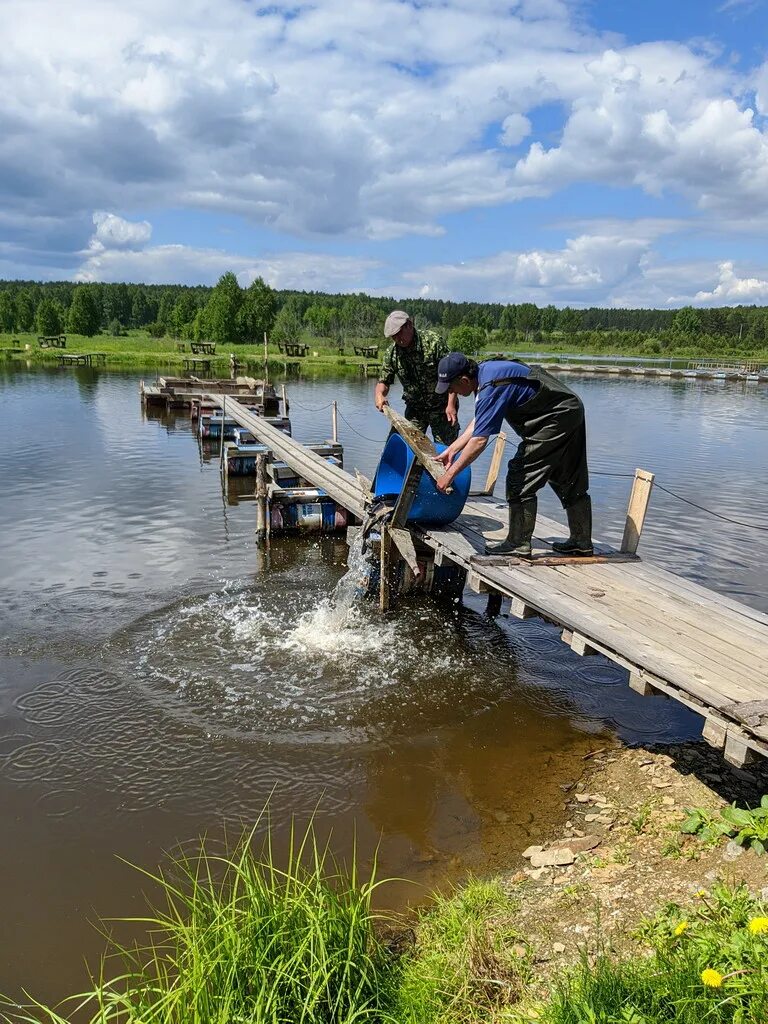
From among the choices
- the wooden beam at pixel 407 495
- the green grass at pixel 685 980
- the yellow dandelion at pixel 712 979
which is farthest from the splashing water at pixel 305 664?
the yellow dandelion at pixel 712 979

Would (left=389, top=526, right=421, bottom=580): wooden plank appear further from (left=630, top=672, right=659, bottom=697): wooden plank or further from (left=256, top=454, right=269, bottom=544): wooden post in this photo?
(left=256, top=454, right=269, bottom=544): wooden post

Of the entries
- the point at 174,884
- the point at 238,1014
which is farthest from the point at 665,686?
the point at 174,884

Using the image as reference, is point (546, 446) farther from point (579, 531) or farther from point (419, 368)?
point (419, 368)

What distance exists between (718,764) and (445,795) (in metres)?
2.13

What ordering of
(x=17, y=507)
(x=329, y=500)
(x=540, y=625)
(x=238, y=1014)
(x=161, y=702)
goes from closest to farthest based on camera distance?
1. (x=238, y=1014)
2. (x=161, y=702)
3. (x=540, y=625)
4. (x=329, y=500)
5. (x=17, y=507)

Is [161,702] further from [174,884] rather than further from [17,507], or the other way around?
[17,507]

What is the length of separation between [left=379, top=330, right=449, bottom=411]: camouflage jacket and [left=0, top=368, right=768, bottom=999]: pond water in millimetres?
2678

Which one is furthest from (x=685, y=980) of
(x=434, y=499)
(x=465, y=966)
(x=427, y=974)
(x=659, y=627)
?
(x=434, y=499)

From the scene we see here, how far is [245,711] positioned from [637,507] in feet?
13.9

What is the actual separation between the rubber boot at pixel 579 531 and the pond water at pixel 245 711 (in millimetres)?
1393

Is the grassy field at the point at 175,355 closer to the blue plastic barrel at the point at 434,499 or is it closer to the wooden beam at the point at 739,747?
the blue plastic barrel at the point at 434,499

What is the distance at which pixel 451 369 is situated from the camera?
6180mm

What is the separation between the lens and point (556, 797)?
16.8 ft

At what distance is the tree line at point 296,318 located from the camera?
77312 mm
